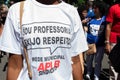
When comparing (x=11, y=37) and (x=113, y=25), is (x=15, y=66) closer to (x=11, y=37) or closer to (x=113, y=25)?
(x=11, y=37)

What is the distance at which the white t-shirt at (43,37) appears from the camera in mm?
2561

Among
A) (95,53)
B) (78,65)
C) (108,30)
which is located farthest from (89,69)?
(78,65)

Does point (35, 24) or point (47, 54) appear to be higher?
point (35, 24)

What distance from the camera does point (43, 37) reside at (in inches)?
101

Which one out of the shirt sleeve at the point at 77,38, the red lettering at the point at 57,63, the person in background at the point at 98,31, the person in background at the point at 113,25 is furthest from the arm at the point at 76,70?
the person in background at the point at 98,31

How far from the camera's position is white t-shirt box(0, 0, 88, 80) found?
101 inches

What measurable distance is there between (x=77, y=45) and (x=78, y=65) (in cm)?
14

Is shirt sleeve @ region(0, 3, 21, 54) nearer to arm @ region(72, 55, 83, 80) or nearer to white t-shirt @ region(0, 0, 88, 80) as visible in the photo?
white t-shirt @ region(0, 0, 88, 80)

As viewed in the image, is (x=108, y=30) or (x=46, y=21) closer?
(x=46, y=21)

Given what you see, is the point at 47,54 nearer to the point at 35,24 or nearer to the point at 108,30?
the point at 35,24

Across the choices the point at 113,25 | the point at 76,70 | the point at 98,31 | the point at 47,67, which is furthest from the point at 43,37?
the point at 98,31

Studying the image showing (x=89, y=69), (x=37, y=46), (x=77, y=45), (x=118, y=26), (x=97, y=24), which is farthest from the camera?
(x=89, y=69)

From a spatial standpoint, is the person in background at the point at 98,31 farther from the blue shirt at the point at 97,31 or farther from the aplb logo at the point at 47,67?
Result: the aplb logo at the point at 47,67

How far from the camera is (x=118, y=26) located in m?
6.92
